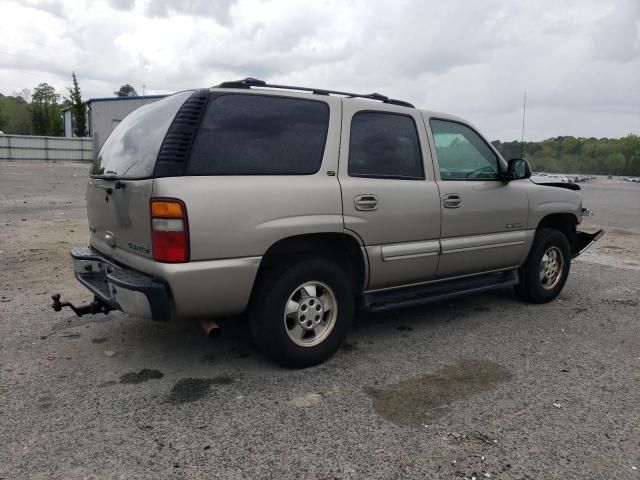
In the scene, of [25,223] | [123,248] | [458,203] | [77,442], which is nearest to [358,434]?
[77,442]

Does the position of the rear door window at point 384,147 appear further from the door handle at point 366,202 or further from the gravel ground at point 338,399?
the gravel ground at point 338,399

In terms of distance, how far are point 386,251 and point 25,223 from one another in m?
8.48

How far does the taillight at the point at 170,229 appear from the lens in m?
3.08

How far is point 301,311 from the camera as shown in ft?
12.0

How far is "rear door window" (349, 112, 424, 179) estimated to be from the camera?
3.94 m

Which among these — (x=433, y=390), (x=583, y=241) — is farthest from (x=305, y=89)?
(x=583, y=241)

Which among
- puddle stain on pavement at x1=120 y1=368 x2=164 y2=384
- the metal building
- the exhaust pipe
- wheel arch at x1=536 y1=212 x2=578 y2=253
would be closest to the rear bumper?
the exhaust pipe

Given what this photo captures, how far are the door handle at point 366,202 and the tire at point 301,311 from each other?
0.47 m

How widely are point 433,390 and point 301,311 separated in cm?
103

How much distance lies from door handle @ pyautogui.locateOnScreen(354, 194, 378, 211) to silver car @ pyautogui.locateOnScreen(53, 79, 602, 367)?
0.04 feet

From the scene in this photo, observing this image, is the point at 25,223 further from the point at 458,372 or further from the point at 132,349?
the point at 458,372

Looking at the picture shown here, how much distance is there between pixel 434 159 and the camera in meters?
4.39

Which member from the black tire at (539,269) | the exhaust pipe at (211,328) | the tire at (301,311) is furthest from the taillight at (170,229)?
the black tire at (539,269)

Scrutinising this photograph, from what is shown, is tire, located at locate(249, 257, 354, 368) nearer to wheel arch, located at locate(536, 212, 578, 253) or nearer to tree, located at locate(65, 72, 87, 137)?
wheel arch, located at locate(536, 212, 578, 253)
